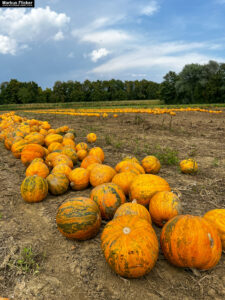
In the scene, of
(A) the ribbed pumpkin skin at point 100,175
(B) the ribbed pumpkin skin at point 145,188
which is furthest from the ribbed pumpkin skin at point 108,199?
(A) the ribbed pumpkin skin at point 100,175

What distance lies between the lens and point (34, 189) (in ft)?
12.1

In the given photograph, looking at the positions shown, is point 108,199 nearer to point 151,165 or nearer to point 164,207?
point 164,207

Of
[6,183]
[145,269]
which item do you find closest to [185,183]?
[145,269]

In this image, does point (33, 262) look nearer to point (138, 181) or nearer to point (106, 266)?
point (106, 266)

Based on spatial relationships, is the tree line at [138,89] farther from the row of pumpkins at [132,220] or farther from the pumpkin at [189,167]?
the row of pumpkins at [132,220]

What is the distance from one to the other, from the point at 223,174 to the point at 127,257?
3970 mm

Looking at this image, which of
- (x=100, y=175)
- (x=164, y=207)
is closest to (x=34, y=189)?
(x=100, y=175)

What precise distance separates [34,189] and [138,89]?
299 feet

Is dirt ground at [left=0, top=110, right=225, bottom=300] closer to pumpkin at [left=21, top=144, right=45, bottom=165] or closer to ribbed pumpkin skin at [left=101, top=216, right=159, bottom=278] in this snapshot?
ribbed pumpkin skin at [left=101, top=216, right=159, bottom=278]

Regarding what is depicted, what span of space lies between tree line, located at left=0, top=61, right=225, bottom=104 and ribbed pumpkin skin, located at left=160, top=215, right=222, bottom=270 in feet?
168

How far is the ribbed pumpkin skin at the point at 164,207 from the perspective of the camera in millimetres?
2922

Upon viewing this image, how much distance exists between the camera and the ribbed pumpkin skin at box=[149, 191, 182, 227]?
2922mm

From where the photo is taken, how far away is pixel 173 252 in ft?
7.64

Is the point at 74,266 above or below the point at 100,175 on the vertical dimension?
below
